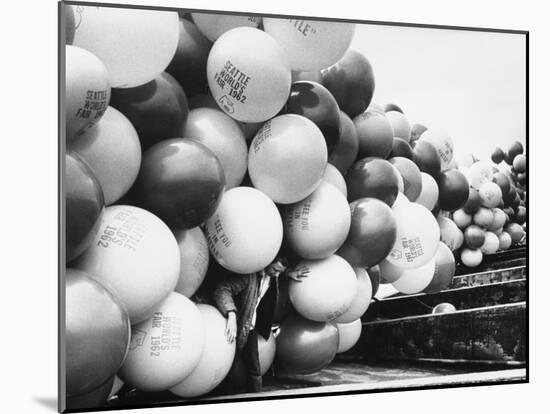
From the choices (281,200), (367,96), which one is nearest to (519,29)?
(367,96)

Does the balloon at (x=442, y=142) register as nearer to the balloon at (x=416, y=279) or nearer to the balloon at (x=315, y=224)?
the balloon at (x=416, y=279)

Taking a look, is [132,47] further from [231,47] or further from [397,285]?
[397,285]

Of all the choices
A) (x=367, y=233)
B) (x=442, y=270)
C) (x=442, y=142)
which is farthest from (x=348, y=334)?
(x=442, y=142)

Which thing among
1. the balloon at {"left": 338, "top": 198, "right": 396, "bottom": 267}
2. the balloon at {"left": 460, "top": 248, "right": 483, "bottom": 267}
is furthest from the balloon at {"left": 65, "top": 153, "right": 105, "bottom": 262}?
the balloon at {"left": 460, "top": 248, "right": 483, "bottom": 267}

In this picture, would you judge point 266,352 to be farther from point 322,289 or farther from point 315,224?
point 315,224

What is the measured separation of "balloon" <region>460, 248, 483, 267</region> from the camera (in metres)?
3.72

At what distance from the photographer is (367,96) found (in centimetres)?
341

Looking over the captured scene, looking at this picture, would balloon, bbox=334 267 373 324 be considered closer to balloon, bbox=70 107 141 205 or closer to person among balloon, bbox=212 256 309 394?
person among balloon, bbox=212 256 309 394

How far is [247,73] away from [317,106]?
1.14 feet

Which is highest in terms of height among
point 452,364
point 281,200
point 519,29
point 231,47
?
point 519,29

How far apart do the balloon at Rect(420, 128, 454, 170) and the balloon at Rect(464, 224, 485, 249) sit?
29 cm

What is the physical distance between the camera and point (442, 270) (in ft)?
12.0

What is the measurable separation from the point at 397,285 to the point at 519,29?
3.95 feet

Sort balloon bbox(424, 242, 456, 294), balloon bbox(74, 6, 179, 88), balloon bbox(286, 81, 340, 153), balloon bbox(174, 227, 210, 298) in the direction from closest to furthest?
balloon bbox(74, 6, 179, 88), balloon bbox(174, 227, 210, 298), balloon bbox(286, 81, 340, 153), balloon bbox(424, 242, 456, 294)
